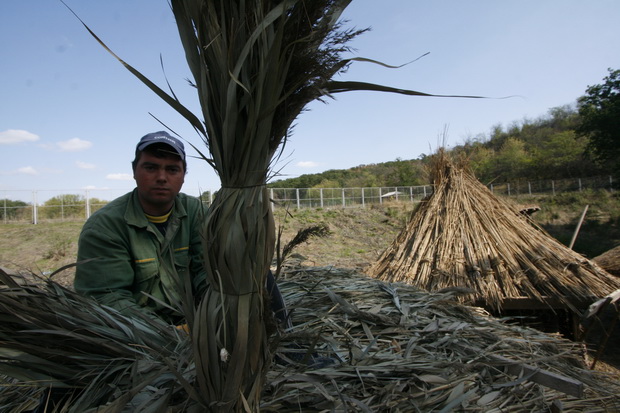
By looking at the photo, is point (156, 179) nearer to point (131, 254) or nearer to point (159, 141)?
point (159, 141)

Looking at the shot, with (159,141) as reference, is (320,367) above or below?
below

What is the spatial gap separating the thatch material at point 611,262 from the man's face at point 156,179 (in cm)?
584

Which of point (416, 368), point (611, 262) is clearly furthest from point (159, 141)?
point (611, 262)

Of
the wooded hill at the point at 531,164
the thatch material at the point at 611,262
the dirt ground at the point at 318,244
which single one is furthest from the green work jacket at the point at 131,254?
the wooded hill at the point at 531,164

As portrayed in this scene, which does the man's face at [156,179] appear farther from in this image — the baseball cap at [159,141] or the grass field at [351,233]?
the grass field at [351,233]

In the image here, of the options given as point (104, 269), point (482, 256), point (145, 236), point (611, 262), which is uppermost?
point (145, 236)

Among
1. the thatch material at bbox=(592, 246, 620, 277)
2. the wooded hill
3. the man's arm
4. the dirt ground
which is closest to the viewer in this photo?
the man's arm

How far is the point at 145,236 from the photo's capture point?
6.45 ft

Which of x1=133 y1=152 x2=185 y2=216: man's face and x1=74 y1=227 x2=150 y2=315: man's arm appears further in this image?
x1=133 y1=152 x2=185 y2=216: man's face

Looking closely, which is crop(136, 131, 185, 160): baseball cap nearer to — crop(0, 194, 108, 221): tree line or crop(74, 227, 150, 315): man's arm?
crop(74, 227, 150, 315): man's arm

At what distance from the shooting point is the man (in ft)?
5.64

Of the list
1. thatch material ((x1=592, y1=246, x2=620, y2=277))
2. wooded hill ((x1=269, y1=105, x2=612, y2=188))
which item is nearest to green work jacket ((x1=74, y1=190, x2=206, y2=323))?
thatch material ((x1=592, y1=246, x2=620, y2=277))

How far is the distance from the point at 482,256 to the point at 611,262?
2.52 m

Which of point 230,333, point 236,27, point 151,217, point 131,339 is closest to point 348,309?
point 230,333
